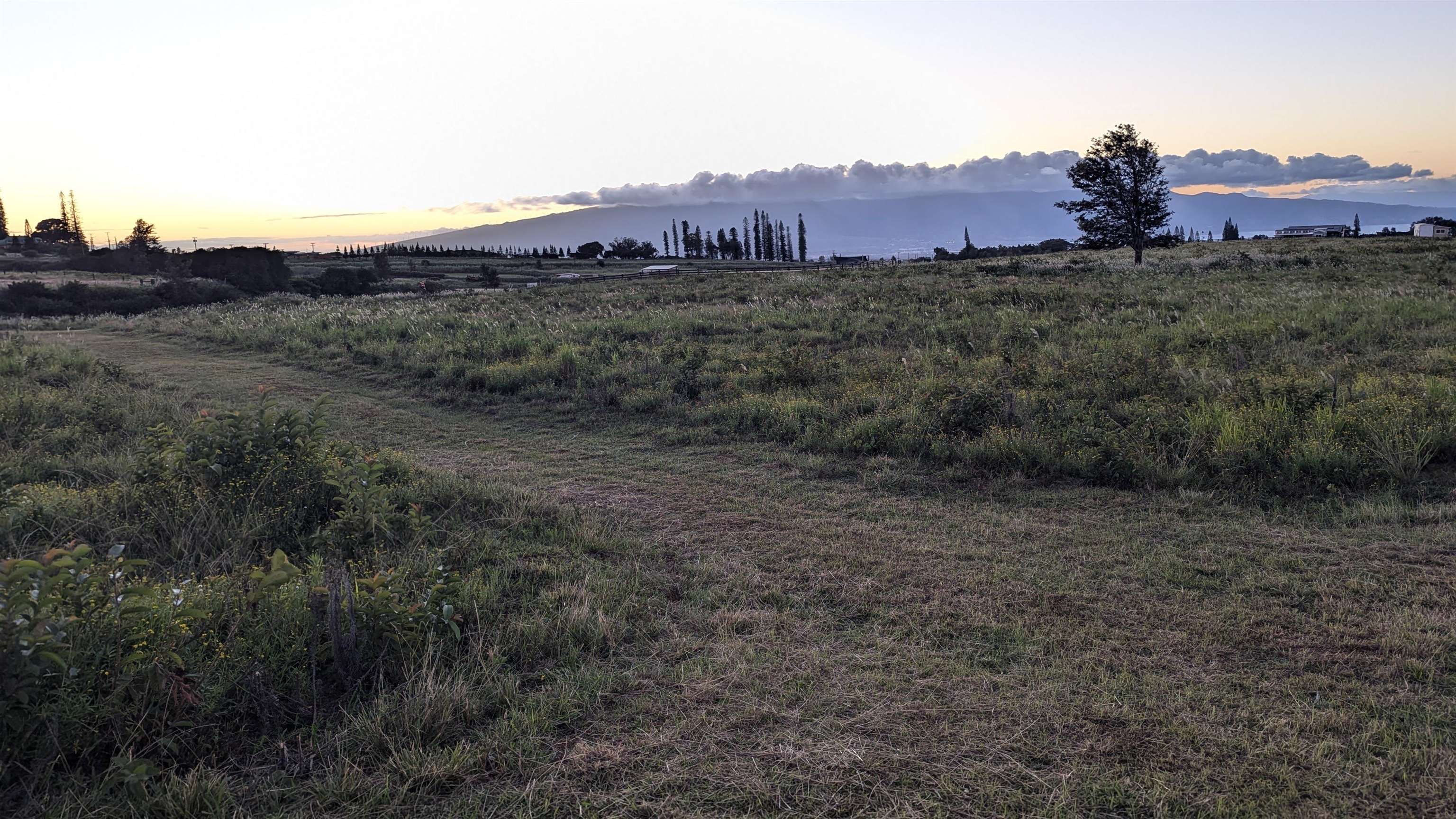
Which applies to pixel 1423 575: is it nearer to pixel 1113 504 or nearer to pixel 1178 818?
pixel 1113 504

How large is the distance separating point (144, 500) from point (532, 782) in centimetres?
492

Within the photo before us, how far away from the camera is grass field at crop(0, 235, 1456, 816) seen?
3066 millimetres

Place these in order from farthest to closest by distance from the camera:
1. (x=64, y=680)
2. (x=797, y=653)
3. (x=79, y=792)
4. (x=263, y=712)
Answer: (x=797, y=653)
(x=263, y=712)
(x=64, y=680)
(x=79, y=792)

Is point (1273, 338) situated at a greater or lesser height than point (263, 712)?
greater

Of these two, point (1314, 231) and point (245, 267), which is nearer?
point (245, 267)

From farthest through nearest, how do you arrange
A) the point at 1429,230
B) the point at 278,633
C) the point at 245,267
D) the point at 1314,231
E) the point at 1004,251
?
the point at 1314,231
the point at 1429,230
the point at 1004,251
the point at 245,267
the point at 278,633

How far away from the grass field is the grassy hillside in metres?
0.09

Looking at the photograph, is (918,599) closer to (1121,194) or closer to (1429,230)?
(1121,194)

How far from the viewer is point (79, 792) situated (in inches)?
118

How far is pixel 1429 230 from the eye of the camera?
69.6 metres

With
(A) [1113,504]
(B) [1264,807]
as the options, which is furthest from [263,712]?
(A) [1113,504]

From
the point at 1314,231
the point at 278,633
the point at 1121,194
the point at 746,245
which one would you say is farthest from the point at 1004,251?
the point at 1314,231

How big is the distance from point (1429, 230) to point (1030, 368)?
86158 millimetres

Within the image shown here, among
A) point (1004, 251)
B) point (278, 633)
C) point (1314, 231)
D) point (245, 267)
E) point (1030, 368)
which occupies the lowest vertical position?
point (278, 633)
